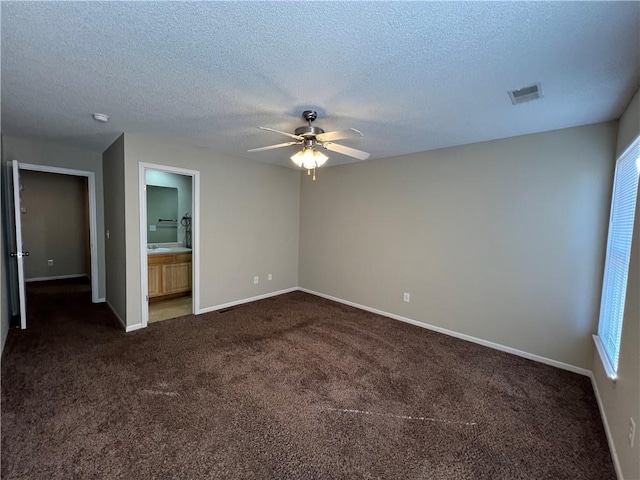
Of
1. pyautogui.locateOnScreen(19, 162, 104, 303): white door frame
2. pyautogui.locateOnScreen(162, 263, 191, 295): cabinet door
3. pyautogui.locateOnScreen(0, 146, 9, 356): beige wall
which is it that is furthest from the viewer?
pyautogui.locateOnScreen(162, 263, 191, 295): cabinet door

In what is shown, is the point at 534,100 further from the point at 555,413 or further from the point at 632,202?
the point at 555,413

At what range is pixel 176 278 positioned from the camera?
188 inches

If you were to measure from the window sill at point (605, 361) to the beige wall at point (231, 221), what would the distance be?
165 inches

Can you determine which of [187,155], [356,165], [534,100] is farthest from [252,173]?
[534,100]

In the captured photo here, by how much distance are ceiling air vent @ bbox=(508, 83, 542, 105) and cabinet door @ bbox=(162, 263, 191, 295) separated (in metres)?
4.89

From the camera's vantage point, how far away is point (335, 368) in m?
2.76

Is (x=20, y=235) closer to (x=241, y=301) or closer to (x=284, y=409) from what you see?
(x=241, y=301)

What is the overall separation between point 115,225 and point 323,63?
357cm

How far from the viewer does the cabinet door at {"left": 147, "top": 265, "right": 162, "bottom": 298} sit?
445 cm

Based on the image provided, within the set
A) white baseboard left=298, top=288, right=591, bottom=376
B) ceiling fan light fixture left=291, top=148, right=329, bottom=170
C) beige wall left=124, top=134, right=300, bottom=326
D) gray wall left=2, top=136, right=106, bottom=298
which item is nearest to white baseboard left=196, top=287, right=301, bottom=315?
beige wall left=124, top=134, right=300, bottom=326

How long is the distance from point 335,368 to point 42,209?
6621 millimetres

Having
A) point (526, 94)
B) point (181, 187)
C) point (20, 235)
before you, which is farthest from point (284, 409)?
point (181, 187)

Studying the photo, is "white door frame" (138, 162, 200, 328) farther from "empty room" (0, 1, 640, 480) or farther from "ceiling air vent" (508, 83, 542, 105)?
"ceiling air vent" (508, 83, 542, 105)

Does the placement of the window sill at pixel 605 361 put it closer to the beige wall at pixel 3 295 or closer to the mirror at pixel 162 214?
the beige wall at pixel 3 295
